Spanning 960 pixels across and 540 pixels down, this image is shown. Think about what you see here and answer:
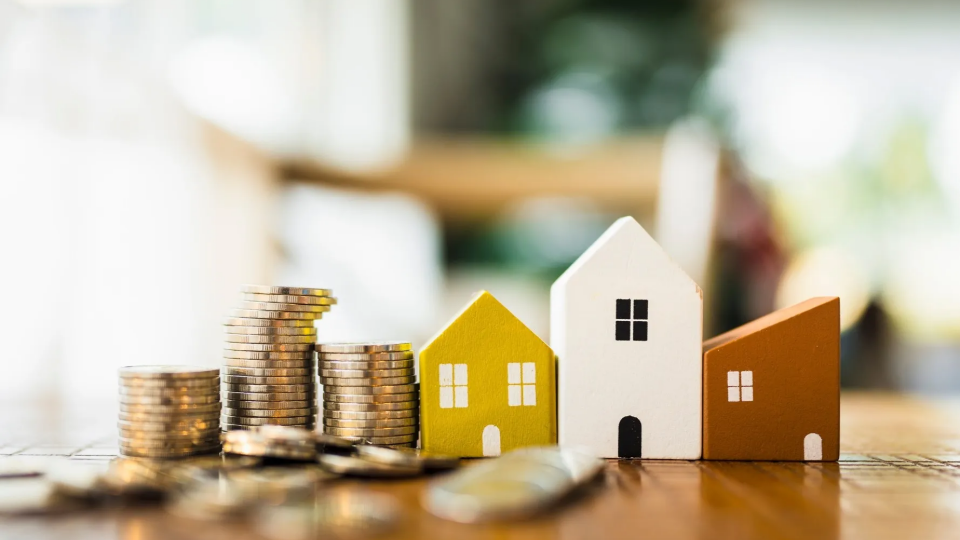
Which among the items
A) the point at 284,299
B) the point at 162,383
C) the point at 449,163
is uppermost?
the point at 449,163

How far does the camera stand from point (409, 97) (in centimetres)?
529

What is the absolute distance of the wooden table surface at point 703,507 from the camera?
0.63 meters

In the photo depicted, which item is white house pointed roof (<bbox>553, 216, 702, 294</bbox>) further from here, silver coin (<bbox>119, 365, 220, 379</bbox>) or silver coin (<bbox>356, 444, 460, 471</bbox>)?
silver coin (<bbox>119, 365, 220, 379</bbox>)

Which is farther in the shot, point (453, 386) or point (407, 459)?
point (453, 386)

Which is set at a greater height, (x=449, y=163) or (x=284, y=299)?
(x=449, y=163)

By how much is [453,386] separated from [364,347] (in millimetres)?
133

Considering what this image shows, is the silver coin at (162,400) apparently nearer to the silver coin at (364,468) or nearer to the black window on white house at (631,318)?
the silver coin at (364,468)

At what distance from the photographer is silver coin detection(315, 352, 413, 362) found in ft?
3.23

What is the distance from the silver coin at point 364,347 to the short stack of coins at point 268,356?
4 centimetres

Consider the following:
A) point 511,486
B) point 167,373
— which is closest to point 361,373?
point 167,373

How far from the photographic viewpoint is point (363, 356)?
0.99m

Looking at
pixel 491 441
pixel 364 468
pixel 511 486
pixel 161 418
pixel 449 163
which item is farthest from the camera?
pixel 449 163

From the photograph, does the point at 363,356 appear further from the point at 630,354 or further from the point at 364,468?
the point at 630,354

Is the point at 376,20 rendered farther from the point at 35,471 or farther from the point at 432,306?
the point at 35,471
